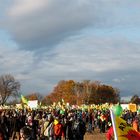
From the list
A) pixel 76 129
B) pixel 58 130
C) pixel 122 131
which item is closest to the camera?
pixel 122 131

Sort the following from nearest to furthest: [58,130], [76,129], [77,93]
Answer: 1. [58,130]
2. [76,129]
3. [77,93]

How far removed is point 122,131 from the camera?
24.0 feet

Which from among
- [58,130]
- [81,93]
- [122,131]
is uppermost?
[81,93]

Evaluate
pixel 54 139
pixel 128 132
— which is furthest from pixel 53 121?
pixel 128 132

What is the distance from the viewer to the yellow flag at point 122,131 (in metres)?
7.18

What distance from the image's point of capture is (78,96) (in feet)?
413

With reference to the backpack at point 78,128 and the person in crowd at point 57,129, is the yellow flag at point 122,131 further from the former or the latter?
the backpack at point 78,128

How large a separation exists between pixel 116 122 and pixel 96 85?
131362 mm

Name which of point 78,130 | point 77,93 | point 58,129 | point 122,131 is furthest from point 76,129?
point 77,93

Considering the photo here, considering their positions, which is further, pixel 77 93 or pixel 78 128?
pixel 77 93

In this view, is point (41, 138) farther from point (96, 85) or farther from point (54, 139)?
point (96, 85)

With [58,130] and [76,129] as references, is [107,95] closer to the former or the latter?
[76,129]

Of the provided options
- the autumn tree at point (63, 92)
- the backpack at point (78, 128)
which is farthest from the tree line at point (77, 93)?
the backpack at point (78, 128)

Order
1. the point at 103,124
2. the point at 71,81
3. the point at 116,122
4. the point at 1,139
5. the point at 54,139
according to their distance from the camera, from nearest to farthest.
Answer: the point at 116,122 < the point at 1,139 < the point at 54,139 < the point at 103,124 < the point at 71,81
